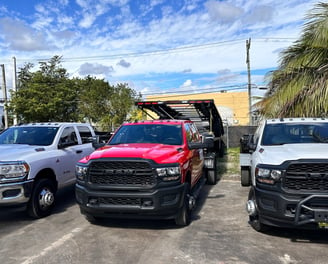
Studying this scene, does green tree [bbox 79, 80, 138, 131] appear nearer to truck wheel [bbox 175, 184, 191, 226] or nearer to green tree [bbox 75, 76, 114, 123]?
green tree [bbox 75, 76, 114, 123]

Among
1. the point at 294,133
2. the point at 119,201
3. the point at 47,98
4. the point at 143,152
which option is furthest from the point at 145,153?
the point at 47,98

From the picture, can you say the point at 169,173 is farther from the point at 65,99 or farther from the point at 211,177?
the point at 65,99

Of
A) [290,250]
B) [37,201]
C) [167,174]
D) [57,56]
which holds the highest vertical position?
[57,56]

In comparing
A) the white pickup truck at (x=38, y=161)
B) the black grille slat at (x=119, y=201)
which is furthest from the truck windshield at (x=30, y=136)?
the black grille slat at (x=119, y=201)

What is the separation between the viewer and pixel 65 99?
27.0 m

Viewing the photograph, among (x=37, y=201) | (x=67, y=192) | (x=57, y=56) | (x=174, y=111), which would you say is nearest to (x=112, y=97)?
(x=57, y=56)

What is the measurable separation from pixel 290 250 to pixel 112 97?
26.8 metres

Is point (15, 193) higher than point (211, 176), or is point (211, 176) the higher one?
point (15, 193)

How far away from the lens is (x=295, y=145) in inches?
212

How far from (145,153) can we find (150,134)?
137 centimetres

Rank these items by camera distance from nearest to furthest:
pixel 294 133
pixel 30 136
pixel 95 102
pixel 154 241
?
pixel 154 241, pixel 294 133, pixel 30 136, pixel 95 102

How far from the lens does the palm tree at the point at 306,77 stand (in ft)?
23.2

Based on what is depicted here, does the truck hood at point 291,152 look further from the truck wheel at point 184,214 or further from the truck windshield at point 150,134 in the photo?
the truck windshield at point 150,134

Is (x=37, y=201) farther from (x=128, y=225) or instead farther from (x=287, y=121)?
(x=287, y=121)
